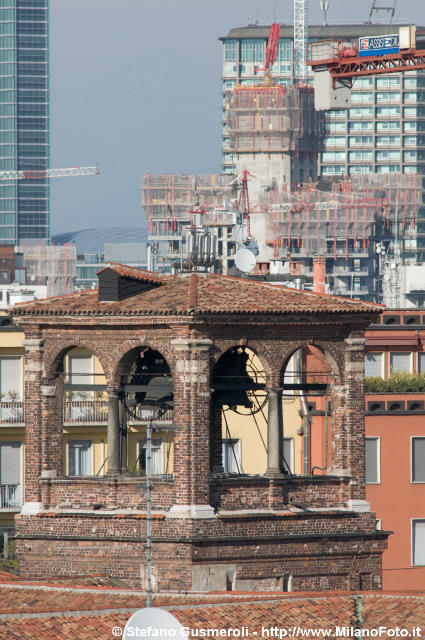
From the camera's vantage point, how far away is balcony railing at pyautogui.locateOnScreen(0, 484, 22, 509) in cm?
7962

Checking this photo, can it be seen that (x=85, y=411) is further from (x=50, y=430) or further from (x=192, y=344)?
(x=192, y=344)

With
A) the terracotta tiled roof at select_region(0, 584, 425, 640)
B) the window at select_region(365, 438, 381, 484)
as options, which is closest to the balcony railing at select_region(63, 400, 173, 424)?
the window at select_region(365, 438, 381, 484)

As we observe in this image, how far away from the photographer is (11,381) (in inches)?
3056

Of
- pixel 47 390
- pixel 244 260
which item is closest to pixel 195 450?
pixel 47 390

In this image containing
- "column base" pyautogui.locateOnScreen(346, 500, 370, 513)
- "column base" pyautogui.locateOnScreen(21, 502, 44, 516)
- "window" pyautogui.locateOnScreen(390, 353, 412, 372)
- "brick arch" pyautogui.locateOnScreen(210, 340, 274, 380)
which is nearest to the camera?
"brick arch" pyautogui.locateOnScreen(210, 340, 274, 380)

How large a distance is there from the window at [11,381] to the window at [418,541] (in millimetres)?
17292

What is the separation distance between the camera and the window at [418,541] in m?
72.6

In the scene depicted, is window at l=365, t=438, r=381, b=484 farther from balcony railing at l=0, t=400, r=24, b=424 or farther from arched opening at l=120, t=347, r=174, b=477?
arched opening at l=120, t=347, r=174, b=477

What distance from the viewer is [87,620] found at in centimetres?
3459

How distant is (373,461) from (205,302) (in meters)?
32.1

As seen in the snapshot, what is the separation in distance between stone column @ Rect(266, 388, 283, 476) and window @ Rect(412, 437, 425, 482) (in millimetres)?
31853

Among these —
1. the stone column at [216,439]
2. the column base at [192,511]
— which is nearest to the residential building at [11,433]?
the stone column at [216,439]

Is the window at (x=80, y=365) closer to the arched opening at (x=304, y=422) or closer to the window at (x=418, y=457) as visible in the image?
the arched opening at (x=304, y=422)

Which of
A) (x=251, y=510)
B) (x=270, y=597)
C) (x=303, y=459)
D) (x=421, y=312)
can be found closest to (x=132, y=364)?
(x=251, y=510)
